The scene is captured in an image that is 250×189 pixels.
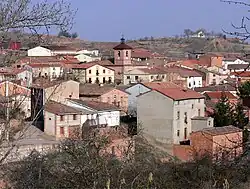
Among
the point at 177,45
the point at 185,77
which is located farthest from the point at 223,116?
the point at 177,45

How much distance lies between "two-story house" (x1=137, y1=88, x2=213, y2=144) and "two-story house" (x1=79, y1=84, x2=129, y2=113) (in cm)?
419

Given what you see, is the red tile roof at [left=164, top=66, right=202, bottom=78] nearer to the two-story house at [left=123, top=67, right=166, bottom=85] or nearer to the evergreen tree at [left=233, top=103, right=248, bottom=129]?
the two-story house at [left=123, top=67, right=166, bottom=85]

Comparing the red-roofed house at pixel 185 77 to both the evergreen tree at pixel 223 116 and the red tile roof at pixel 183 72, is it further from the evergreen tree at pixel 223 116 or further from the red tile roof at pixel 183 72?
the evergreen tree at pixel 223 116

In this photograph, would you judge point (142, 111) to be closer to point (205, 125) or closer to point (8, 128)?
point (205, 125)

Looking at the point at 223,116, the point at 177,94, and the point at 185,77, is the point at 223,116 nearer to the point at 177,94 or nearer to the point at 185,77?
the point at 177,94

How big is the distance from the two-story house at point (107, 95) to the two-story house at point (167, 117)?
419 cm

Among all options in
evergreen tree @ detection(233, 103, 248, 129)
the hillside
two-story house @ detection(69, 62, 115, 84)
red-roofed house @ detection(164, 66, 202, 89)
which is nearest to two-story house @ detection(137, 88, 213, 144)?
evergreen tree @ detection(233, 103, 248, 129)

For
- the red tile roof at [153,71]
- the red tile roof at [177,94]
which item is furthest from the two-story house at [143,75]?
the red tile roof at [177,94]

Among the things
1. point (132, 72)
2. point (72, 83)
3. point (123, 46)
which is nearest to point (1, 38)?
point (72, 83)

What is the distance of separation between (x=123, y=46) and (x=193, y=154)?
Answer: 64.7 feet

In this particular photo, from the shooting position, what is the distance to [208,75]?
36562mm

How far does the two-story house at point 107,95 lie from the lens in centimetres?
2377

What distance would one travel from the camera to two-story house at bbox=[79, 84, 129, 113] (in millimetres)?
23766

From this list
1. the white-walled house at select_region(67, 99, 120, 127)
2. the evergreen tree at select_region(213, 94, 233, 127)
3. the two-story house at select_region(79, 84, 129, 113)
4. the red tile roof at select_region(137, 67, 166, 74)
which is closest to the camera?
the white-walled house at select_region(67, 99, 120, 127)
